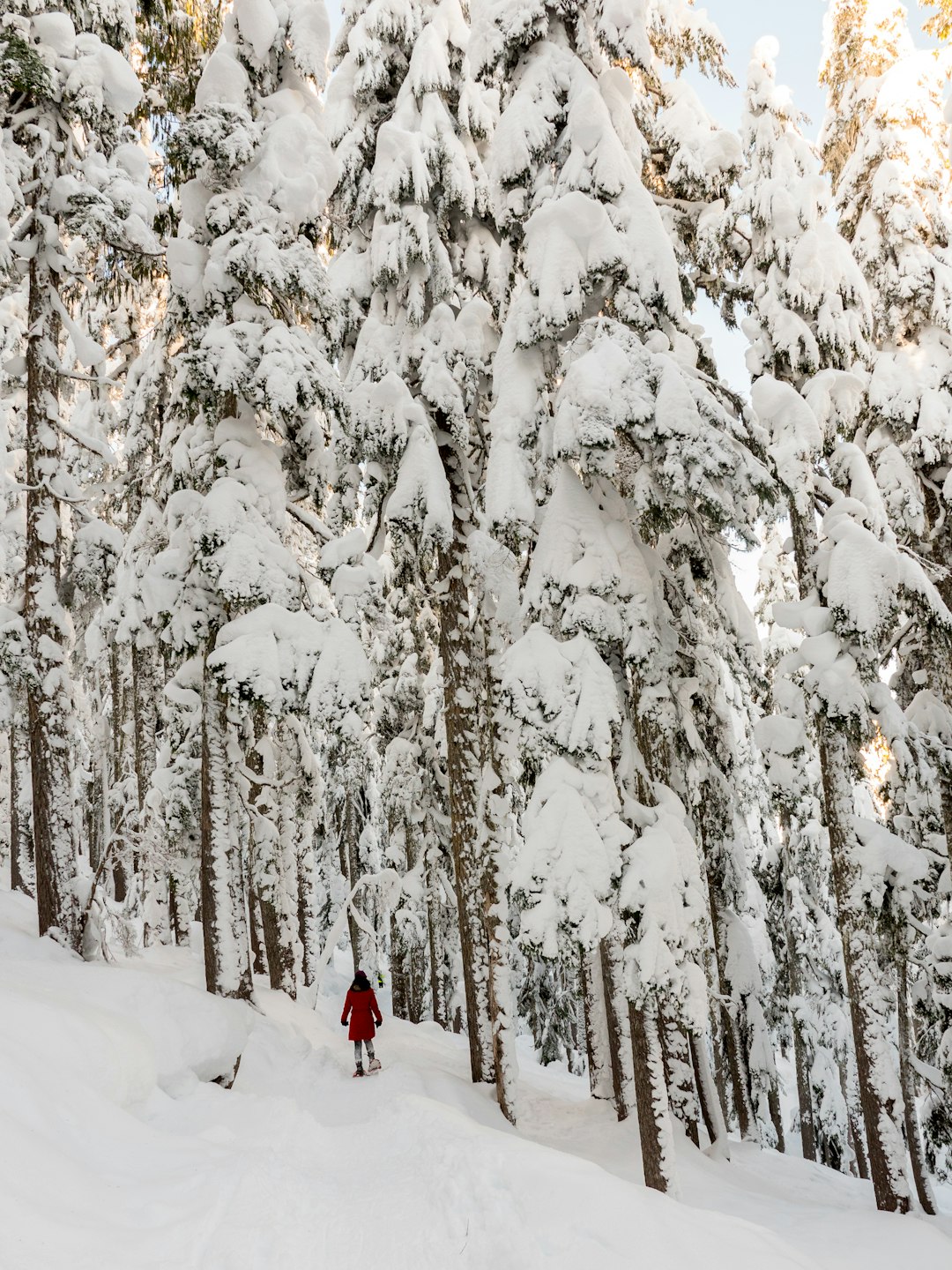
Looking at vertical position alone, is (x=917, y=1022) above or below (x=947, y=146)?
below

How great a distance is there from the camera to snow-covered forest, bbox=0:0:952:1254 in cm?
895

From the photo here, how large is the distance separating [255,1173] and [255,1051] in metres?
4.73

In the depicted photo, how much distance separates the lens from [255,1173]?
6.64 metres

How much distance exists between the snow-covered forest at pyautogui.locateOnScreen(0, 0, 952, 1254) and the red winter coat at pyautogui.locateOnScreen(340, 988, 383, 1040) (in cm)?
69

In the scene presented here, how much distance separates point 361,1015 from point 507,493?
7601 millimetres

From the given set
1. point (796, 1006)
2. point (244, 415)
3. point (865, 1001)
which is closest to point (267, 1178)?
point (865, 1001)

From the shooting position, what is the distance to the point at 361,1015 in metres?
12.2

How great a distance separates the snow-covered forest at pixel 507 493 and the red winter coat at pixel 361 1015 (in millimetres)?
692

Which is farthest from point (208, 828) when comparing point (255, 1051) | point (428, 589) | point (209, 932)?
point (428, 589)

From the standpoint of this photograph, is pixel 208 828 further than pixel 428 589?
No

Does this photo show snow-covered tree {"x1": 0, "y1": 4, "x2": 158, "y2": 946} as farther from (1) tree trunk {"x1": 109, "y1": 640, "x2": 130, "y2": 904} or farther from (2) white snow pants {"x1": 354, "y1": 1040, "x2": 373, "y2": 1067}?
(2) white snow pants {"x1": 354, "y1": 1040, "x2": 373, "y2": 1067}

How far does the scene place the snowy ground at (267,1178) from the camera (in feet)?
17.7

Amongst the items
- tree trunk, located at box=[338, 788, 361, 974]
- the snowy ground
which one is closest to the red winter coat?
the snowy ground

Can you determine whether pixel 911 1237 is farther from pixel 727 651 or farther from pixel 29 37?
pixel 29 37
